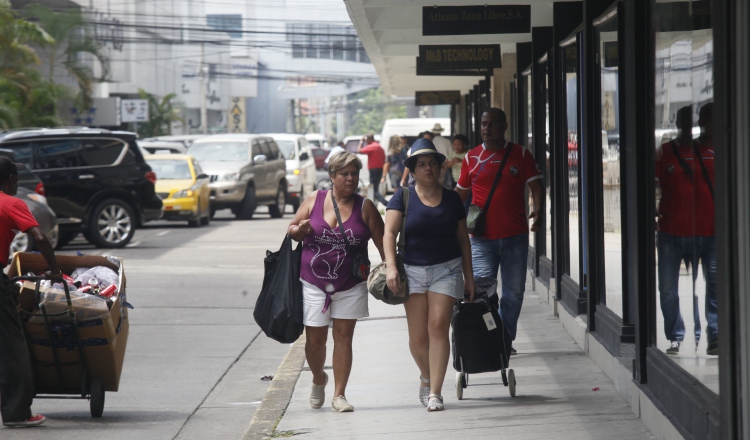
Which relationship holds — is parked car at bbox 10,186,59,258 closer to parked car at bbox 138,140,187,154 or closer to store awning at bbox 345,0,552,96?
store awning at bbox 345,0,552,96

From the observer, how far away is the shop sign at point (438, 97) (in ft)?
100

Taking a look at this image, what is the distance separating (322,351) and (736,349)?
3298 millimetres

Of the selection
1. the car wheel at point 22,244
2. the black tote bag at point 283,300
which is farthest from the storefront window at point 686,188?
the car wheel at point 22,244

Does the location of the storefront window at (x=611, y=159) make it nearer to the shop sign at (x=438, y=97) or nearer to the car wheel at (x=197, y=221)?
the car wheel at (x=197, y=221)

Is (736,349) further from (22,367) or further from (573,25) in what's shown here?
(573,25)

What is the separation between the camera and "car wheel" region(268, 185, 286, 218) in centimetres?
2819

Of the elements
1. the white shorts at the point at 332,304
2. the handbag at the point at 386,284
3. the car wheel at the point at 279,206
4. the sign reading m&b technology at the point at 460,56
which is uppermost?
the sign reading m&b technology at the point at 460,56

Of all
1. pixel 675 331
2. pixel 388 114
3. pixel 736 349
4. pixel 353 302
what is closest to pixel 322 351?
pixel 353 302

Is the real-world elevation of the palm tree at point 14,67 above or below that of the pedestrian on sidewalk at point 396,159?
above

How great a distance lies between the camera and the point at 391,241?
693 cm

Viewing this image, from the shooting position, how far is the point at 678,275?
5801 mm

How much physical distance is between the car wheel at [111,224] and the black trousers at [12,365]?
41.4 feet

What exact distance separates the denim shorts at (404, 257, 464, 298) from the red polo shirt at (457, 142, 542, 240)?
1.31 m

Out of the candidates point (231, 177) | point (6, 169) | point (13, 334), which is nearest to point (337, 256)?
point (13, 334)
